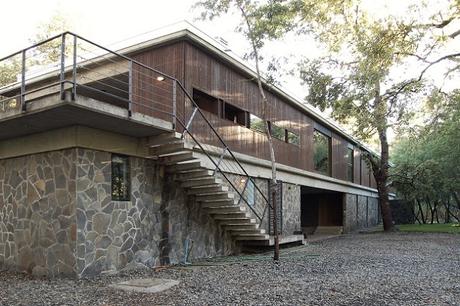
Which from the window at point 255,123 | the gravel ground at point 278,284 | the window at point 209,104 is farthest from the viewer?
the window at point 255,123

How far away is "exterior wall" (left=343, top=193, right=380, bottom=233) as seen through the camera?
27.3m

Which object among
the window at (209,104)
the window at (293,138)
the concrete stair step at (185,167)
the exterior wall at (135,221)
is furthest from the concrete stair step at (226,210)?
the window at (293,138)

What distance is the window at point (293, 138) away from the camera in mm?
18911

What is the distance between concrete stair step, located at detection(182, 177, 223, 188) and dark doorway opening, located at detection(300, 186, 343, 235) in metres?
17.2

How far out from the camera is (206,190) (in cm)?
1189

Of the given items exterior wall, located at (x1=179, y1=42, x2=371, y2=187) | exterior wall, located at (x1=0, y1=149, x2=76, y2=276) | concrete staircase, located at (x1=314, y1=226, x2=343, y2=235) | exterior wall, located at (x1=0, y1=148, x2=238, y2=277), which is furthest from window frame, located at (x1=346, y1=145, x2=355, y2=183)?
exterior wall, located at (x1=0, y1=149, x2=76, y2=276)

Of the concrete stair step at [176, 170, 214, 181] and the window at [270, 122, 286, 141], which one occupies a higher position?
the window at [270, 122, 286, 141]

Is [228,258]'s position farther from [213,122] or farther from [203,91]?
[203,91]

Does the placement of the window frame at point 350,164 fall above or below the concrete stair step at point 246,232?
above

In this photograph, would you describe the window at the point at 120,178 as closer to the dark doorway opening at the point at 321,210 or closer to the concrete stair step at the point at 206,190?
the concrete stair step at the point at 206,190

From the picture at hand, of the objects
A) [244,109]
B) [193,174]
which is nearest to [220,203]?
[193,174]

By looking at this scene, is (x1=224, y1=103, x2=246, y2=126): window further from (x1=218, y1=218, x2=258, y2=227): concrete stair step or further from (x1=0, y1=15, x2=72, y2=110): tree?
(x1=0, y1=15, x2=72, y2=110): tree

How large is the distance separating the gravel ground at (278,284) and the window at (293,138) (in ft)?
22.9

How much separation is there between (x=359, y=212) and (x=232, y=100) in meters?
19.2
